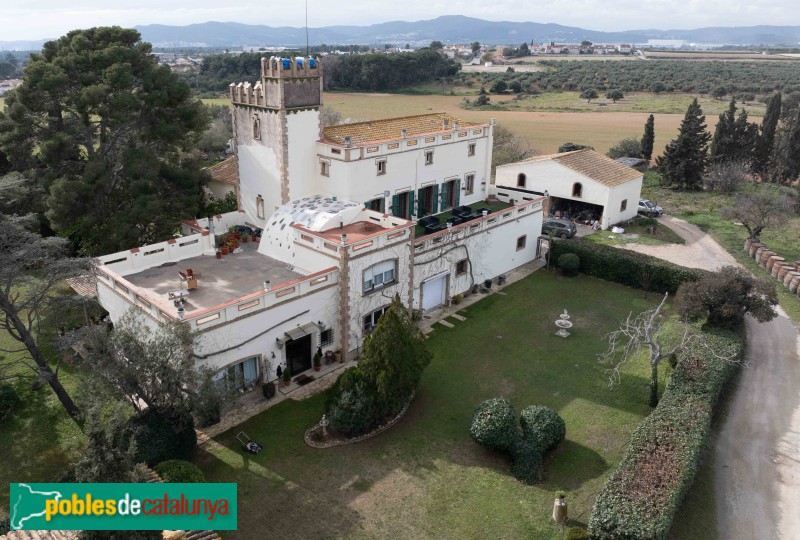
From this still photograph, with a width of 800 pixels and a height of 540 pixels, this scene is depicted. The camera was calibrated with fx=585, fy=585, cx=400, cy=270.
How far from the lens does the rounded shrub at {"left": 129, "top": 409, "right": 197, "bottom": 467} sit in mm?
21156

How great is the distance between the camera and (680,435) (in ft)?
71.9

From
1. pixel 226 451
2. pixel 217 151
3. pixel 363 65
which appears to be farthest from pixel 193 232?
pixel 363 65

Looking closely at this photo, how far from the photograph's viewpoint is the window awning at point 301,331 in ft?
90.4

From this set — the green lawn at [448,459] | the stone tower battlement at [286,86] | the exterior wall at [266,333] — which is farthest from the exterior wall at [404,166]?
the green lawn at [448,459]

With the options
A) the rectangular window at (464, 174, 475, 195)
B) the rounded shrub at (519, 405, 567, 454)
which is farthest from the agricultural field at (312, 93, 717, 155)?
the rounded shrub at (519, 405, 567, 454)

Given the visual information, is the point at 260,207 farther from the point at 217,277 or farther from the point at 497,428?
the point at 497,428

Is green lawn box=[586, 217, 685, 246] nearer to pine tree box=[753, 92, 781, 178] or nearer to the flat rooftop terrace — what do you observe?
pine tree box=[753, 92, 781, 178]

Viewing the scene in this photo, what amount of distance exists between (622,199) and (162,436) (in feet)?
141

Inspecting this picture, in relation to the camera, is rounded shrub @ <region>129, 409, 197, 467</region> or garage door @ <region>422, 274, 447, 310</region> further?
garage door @ <region>422, 274, 447, 310</region>

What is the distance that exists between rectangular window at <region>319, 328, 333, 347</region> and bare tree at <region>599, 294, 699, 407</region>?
13.7 meters

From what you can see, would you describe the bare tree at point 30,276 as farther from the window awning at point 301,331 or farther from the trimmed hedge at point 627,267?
the trimmed hedge at point 627,267

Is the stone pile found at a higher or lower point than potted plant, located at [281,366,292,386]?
higher

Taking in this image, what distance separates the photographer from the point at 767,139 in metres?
67.1

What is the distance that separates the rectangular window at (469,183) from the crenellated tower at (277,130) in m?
13.0
